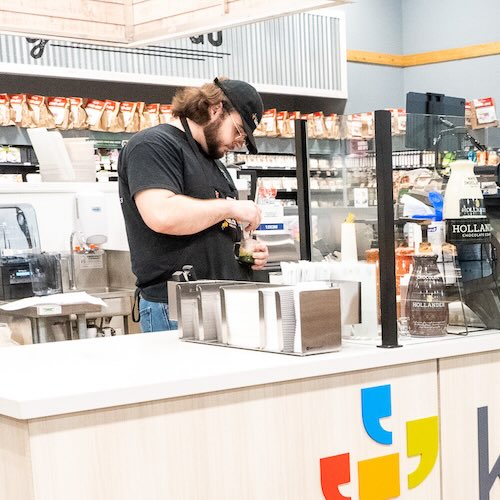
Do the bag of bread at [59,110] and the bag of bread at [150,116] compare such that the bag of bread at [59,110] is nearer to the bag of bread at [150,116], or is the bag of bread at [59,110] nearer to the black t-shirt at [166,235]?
the bag of bread at [150,116]

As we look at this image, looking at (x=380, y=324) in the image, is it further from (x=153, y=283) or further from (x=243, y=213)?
(x=153, y=283)

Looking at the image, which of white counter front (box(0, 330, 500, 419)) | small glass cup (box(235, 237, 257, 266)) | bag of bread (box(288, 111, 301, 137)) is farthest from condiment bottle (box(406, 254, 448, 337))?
bag of bread (box(288, 111, 301, 137))

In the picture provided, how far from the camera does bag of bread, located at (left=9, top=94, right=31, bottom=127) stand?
7648mm

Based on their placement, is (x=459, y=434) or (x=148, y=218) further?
(x=148, y=218)

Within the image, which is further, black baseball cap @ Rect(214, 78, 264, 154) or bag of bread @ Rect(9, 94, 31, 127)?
bag of bread @ Rect(9, 94, 31, 127)

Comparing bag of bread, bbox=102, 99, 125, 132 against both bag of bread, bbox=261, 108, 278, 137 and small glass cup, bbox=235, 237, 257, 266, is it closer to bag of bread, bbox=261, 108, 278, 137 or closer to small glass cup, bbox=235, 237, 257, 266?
bag of bread, bbox=261, 108, 278, 137

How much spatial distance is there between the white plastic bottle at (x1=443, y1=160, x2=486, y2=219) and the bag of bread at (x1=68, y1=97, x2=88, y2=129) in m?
5.99

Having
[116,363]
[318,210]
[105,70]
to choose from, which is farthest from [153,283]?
[105,70]

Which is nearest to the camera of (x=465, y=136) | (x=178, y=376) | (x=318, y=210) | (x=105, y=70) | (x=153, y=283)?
(x=178, y=376)

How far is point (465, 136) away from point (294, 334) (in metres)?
0.80

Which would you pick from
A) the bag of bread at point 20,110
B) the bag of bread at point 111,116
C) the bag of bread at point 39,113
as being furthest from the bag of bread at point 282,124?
the bag of bread at point 20,110

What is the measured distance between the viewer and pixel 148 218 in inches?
111

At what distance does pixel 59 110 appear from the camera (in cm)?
785

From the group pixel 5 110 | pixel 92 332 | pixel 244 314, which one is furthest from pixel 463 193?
pixel 5 110
